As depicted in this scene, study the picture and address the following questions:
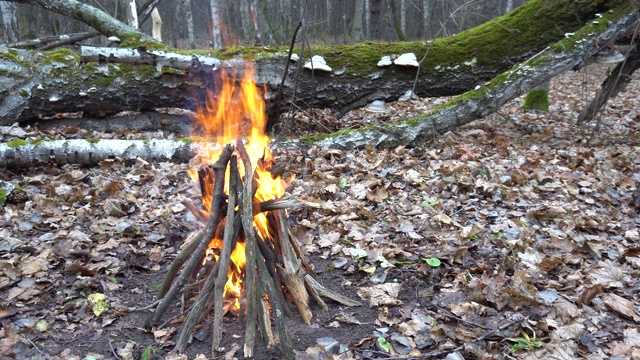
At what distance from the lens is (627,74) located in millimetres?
7402

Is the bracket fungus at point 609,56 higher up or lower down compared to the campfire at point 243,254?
higher up

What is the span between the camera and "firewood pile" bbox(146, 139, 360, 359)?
2875 mm

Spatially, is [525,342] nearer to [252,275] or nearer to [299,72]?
[252,275]

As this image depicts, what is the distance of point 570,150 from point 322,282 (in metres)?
4.76

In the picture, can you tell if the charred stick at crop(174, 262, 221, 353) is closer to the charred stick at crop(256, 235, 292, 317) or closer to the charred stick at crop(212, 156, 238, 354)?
the charred stick at crop(212, 156, 238, 354)

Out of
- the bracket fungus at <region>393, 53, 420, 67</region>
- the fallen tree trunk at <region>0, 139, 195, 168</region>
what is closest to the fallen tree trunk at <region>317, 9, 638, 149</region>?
the bracket fungus at <region>393, 53, 420, 67</region>

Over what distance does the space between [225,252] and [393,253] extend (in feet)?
5.04

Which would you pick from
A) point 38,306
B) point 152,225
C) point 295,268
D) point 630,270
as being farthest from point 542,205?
point 38,306

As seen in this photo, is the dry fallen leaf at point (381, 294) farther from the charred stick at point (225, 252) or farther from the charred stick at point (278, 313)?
the charred stick at point (225, 252)

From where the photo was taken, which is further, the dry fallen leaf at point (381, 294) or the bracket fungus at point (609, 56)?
the bracket fungus at point (609, 56)

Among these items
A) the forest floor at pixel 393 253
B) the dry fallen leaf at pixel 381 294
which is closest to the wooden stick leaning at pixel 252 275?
the forest floor at pixel 393 253

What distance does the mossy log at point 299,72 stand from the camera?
22.2ft

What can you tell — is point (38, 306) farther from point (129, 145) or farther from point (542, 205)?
point (542, 205)

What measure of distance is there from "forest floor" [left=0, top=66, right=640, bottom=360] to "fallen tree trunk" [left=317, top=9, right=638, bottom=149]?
0.39 meters
